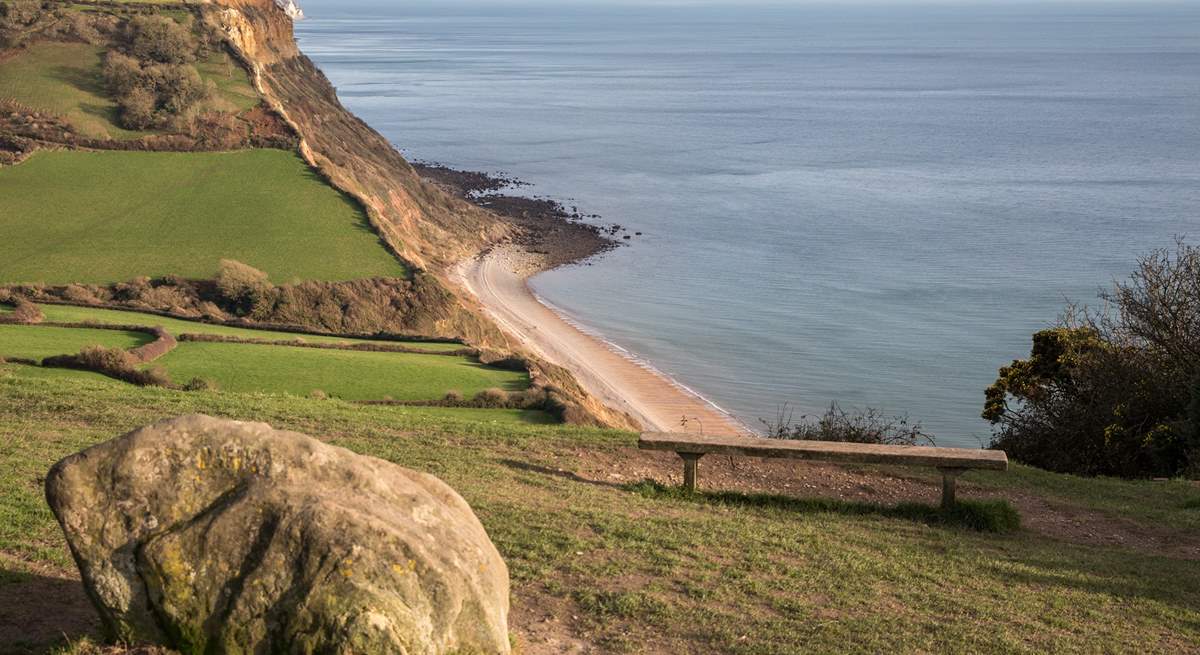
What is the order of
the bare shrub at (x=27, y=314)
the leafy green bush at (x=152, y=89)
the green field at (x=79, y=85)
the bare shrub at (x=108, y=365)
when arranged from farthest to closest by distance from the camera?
1. the leafy green bush at (x=152, y=89)
2. the green field at (x=79, y=85)
3. the bare shrub at (x=27, y=314)
4. the bare shrub at (x=108, y=365)

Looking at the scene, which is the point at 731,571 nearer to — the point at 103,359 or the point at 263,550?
the point at 263,550

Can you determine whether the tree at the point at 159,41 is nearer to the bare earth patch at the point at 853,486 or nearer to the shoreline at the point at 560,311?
the shoreline at the point at 560,311

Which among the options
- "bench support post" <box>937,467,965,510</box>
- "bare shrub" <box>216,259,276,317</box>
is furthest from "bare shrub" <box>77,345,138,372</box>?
"bench support post" <box>937,467,965,510</box>

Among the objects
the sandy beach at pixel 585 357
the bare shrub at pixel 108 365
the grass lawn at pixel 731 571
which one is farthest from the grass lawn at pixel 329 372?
the grass lawn at pixel 731 571

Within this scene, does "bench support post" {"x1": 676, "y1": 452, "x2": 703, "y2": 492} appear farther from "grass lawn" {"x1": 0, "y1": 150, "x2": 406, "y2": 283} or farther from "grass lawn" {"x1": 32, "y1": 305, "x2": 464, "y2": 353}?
"grass lawn" {"x1": 0, "y1": 150, "x2": 406, "y2": 283}

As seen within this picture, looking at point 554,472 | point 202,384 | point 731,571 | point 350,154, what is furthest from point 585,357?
point 731,571
